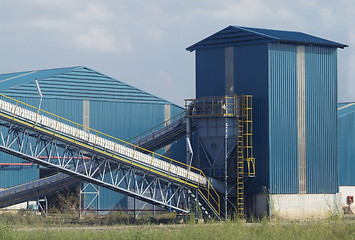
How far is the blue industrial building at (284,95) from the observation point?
49156 mm

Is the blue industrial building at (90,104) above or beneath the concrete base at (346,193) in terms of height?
above

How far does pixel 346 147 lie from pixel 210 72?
16.3m

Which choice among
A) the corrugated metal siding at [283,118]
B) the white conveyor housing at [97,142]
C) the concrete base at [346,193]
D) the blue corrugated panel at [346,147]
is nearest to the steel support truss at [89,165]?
the white conveyor housing at [97,142]

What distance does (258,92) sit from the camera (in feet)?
163

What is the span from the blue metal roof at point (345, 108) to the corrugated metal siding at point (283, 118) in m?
13.0

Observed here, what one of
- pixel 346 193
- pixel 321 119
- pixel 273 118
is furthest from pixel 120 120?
pixel 346 193

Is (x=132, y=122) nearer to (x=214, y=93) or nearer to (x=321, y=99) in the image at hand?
(x=214, y=93)

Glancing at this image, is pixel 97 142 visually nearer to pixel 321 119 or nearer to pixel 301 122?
pixel 301 122

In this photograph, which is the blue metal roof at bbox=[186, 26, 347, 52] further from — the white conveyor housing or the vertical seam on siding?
the white conveyor housing

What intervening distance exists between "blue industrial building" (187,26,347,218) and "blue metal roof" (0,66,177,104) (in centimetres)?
1095

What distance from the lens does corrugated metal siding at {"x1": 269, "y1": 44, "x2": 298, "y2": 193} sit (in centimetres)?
4903

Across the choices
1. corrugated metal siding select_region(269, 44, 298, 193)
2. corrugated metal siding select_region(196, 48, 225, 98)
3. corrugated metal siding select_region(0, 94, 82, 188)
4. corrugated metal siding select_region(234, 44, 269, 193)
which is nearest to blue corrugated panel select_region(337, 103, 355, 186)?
corrugated metal siding select_region(269, 44, 298, 193)

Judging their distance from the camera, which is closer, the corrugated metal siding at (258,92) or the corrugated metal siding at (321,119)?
the corrugated metal siding at (258,92)

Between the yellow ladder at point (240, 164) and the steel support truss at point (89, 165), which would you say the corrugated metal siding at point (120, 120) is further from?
the yellow ladder at point (240, 164)
